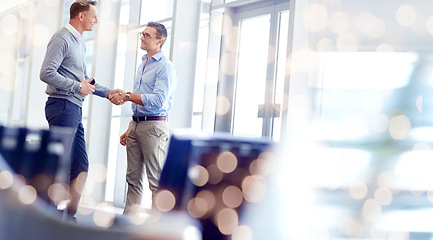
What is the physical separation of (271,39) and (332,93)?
1228mm

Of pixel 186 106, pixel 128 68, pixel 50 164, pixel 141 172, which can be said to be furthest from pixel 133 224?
pixel 128 68

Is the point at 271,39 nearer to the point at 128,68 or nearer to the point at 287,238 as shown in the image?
the point at 128,68

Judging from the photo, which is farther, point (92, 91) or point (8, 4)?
point (8, 4)

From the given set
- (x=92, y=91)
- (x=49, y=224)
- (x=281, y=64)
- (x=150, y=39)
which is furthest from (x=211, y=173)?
(x=281, y=64)

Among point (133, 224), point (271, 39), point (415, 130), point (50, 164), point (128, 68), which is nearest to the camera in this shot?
point (133, 224)

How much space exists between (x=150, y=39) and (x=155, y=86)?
0.39m

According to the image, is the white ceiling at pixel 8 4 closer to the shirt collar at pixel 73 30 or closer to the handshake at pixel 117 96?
the handshake at pixel 117 96

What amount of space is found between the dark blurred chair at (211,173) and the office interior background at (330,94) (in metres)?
0.11

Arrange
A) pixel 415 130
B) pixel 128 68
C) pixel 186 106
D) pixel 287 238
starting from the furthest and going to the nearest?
pixel 128 68
pixel 186 106
pixel 415 130
pixel 287 238

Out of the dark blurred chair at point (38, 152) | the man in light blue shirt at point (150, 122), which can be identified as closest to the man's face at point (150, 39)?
the man in light blue shirt at point (150, 122)

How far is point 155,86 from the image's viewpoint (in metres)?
3.88

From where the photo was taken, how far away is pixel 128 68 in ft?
21.7

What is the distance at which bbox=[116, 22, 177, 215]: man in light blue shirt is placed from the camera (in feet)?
12.7

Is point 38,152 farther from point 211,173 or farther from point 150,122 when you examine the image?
point 150,122
